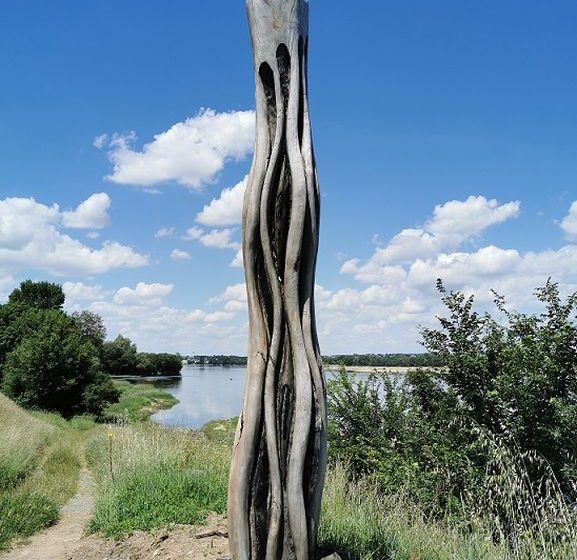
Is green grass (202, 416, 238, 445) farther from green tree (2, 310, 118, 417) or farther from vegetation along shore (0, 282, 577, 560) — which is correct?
green tree (2, 310, 118, 417)

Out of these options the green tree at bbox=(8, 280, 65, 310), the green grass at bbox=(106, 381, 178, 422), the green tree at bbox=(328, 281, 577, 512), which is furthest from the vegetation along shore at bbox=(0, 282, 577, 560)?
the green tree at bbox=(8, 280, 65, 310)

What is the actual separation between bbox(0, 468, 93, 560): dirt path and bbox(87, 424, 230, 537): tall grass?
1.14 feet

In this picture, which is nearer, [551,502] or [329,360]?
[551,502]

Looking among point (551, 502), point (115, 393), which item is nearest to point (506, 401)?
point (551, 502)

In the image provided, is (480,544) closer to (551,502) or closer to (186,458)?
(551,502)

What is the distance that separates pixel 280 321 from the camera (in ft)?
10.7

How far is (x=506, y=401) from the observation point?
678 centimetres

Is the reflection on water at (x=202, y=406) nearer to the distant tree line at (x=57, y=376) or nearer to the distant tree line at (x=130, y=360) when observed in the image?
the distant tree line at (x=57, y=376)

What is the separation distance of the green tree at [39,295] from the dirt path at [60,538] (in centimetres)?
3720

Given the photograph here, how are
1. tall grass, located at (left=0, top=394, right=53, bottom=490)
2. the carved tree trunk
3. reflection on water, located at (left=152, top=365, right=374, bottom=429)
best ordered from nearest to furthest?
the carved tree trunk < tall grass, located at (left=0, top=394, right=53, bottom=490) < reflection on water, located at (left=152, top=365, right=374, bottom=429)

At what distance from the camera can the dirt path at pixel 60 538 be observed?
5.47m

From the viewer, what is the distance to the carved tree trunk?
3.12 m

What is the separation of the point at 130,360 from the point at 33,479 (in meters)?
63.1

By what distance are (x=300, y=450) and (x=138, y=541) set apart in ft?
7.83
